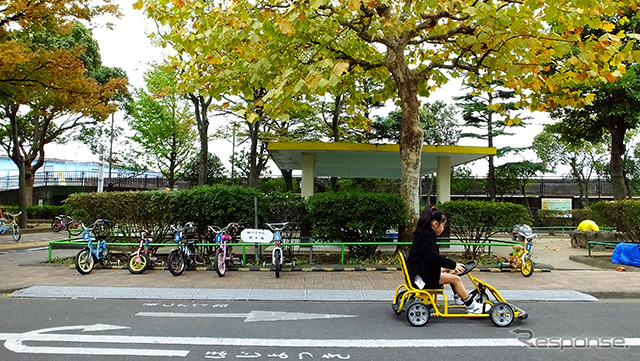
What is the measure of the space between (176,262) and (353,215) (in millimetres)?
4017

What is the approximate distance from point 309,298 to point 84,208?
7133 mm

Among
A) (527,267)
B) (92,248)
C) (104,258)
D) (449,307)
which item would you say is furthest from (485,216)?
(92,248)

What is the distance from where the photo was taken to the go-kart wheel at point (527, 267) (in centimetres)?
923

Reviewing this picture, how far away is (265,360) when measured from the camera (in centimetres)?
439

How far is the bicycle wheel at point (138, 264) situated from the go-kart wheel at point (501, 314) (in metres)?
7.09

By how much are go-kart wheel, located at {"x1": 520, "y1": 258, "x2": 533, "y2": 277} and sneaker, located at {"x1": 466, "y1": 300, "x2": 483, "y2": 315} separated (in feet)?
14.2

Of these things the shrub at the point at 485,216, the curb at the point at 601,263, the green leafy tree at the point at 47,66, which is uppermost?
the green leafy tree at the point at 47,66

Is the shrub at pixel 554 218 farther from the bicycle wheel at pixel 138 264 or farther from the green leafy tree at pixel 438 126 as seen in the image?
the bicycle wheel at pixel 138 264

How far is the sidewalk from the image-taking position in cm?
766

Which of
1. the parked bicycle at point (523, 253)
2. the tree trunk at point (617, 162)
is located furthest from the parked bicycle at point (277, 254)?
the tree trunk at point (617, 162)

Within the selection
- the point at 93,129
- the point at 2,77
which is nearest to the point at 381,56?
the point at 2,77

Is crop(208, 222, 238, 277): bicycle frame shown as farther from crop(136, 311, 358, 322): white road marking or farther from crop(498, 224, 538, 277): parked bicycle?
crop(498, 224, 538, 277): parked bicycle

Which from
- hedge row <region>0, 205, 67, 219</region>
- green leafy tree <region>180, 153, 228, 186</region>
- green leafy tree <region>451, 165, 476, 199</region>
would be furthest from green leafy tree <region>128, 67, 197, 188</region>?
green leafy tree <region>451, 165, 476, 199</region>

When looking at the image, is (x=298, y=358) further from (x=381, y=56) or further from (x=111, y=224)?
(x=381, y=56)
